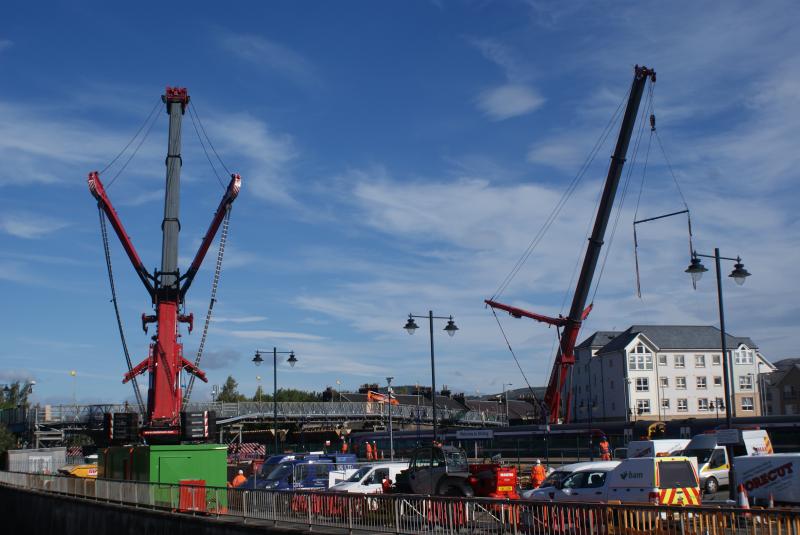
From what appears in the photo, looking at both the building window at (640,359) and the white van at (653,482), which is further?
the building window at (640,359)

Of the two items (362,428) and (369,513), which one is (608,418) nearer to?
(362,428)

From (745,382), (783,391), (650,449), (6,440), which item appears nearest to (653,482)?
(650,449)

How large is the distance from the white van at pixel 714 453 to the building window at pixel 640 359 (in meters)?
51.0

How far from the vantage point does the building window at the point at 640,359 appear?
82.8 meters

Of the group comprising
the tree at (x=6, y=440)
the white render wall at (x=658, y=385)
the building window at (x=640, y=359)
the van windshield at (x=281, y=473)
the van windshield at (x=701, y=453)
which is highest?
the building window at (x=640, y=359)

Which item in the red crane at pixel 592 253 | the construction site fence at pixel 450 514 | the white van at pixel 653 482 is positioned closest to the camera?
the construction site fence at pixel 450 514

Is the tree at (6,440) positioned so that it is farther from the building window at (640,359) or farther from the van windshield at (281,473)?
the building window at (640,359)

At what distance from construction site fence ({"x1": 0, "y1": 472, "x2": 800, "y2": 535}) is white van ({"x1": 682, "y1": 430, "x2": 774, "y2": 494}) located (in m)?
16.9

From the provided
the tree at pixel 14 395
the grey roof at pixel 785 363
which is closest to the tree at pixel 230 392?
the tree at pixel 14 395

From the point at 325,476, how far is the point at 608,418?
58.0 meters

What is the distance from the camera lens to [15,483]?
4475 centimetres

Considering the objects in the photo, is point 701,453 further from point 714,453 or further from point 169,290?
point 169,290

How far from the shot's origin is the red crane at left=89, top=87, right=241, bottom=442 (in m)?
41.7

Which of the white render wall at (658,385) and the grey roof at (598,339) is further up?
the grey roof at (598,339)
